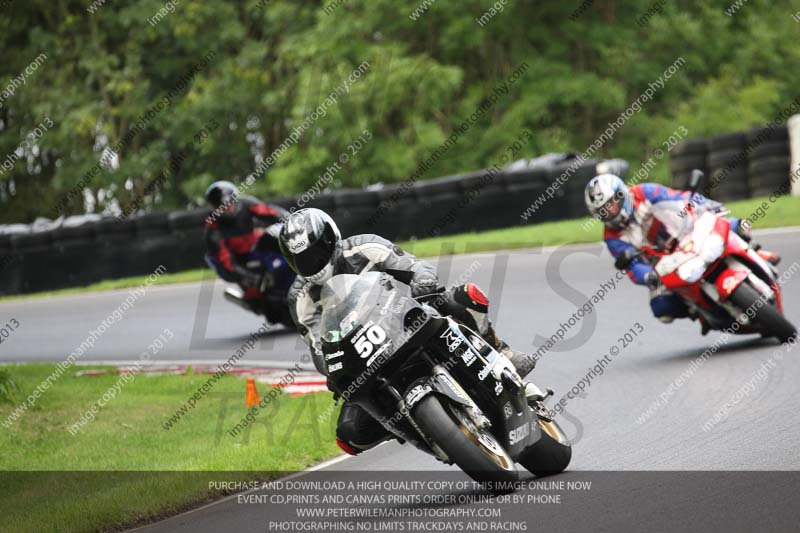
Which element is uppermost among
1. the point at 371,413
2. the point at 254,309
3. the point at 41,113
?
the point at 371,413

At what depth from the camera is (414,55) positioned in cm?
3147

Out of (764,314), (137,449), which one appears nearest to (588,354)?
(764,314)

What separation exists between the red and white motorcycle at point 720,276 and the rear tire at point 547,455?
3.37m

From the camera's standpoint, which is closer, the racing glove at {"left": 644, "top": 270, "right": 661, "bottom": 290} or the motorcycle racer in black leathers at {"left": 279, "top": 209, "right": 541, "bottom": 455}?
the motorcycle racer in black leathers at {"left": 279, "top": 209, "right": 541, "bottom": 455}

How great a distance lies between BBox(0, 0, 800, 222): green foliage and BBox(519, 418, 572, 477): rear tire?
21.5m

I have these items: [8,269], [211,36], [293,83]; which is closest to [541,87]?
[293,83]

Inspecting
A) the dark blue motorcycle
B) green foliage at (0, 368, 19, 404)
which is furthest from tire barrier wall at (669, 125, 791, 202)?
green foliage at (0, 368, 19, 404)

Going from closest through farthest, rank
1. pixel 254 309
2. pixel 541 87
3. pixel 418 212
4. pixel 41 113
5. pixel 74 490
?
pixel 74 490 < pixel 254 309 < pixel 418 212 < pixel 541 87 < pixel 41 113

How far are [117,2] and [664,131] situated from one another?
1406 cm

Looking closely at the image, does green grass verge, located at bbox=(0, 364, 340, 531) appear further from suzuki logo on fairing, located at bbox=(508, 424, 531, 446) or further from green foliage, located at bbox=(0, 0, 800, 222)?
green foliage, located at bbox=(0, 0, 800, 222)

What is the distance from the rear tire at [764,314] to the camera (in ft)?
31.8

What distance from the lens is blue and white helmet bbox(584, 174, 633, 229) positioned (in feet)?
33.2

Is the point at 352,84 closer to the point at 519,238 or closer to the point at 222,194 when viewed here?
the point at 519,238

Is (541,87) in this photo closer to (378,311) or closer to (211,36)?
(211,36)
